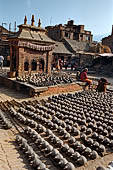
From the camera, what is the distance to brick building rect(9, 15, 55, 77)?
13.3 meters

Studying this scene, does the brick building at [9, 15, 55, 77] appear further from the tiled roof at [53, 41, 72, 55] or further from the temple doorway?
the tiled roof at [53, 41, 72, 55]

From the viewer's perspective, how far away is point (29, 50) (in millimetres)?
13734

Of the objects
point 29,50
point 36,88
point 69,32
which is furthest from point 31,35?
point 69,32

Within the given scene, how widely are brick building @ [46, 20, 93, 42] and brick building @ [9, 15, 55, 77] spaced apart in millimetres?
26830

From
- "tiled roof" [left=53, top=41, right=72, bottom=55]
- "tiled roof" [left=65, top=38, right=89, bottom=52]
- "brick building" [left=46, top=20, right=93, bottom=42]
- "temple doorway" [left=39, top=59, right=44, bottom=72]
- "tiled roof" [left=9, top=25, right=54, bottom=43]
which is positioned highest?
"brick building" [left=46, top=20, right=93, bottom=42]

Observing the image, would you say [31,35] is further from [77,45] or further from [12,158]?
[77,45]

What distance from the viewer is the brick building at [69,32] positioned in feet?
134

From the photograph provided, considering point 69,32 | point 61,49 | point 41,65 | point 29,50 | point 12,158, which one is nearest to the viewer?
point 12,158

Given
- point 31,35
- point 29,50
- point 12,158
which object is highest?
point 31,35

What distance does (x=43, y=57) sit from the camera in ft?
48.3

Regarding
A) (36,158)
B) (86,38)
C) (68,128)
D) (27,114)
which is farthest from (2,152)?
(86,38)

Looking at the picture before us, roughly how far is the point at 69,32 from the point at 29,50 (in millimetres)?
30130

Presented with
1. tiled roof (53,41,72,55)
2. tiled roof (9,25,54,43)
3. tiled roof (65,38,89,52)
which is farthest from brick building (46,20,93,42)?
tiled roof (9,25,54,43)

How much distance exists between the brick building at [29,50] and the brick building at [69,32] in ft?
88.0
